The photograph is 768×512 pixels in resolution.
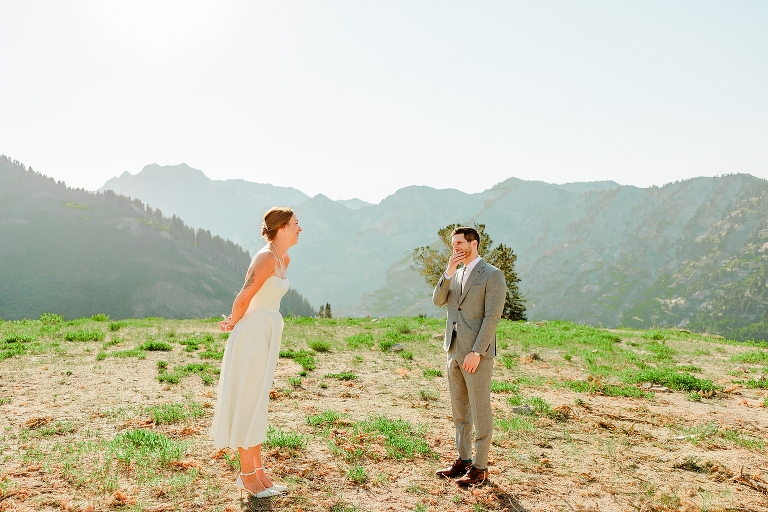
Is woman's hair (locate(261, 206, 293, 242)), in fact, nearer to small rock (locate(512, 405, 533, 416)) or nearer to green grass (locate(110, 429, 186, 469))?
green grass (locate(110, 429, 186, 469))

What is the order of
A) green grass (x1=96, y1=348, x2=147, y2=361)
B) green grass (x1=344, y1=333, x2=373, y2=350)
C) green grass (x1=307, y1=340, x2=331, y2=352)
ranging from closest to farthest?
green grass (x1=96, y1=348, x2=147, y2=361)
green grass (x1=307, y1=340, x2=331, y2=352)
green grass (x1=344, y1=333, x2=373, y2=350)

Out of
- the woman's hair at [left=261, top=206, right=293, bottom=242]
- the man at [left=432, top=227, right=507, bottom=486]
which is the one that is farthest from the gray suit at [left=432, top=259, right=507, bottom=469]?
the woman's hair at [left=261, top=206, right=293, bottom=242]

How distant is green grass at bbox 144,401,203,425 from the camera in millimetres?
9467

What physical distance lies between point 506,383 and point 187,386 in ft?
30.2

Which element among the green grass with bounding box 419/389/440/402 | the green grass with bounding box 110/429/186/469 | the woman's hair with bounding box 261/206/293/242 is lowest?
the green grass with bounding box 419/389/440/402

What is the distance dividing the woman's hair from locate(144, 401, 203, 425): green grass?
211 inches

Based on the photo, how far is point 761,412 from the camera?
38.5ft

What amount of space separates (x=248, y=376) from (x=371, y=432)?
12.3 ft

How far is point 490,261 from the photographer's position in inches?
2083

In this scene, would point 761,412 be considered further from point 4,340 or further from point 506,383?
point 4,340

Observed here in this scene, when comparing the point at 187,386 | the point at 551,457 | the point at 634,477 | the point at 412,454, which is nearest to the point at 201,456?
the point at 412,454

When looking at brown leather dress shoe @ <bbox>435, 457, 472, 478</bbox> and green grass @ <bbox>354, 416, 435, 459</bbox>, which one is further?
green grass @ <bbox>354, 416, 435, 459</bbox>

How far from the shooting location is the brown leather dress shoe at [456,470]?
7.37 m

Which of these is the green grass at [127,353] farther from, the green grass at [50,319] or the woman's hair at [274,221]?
the woman's hair at [274,221]
